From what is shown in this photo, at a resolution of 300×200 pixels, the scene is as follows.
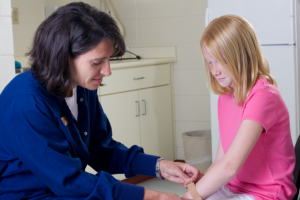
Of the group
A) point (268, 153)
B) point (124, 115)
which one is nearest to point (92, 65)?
point (268, 153)

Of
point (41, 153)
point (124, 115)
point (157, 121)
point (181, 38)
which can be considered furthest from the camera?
point (181, 38)

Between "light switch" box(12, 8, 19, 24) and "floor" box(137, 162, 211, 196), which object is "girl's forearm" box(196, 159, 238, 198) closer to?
"floor" box(137, 162, 211, 196)

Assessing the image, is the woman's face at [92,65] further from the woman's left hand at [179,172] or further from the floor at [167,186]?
the floor at [167,186]

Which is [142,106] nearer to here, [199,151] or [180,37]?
[199,151]

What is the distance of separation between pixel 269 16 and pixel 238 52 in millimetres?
1375

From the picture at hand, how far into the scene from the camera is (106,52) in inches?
50.9

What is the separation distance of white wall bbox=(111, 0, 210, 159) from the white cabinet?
126mm

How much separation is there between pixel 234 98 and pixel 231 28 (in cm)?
26

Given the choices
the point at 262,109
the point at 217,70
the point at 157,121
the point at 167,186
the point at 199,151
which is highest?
the point at 217,70

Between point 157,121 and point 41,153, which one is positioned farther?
point 157,121

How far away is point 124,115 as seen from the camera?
10.2 feet

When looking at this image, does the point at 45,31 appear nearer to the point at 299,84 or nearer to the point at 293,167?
the point at 293,167

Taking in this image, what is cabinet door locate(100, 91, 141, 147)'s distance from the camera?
297 cm

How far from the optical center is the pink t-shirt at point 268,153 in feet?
4.25
